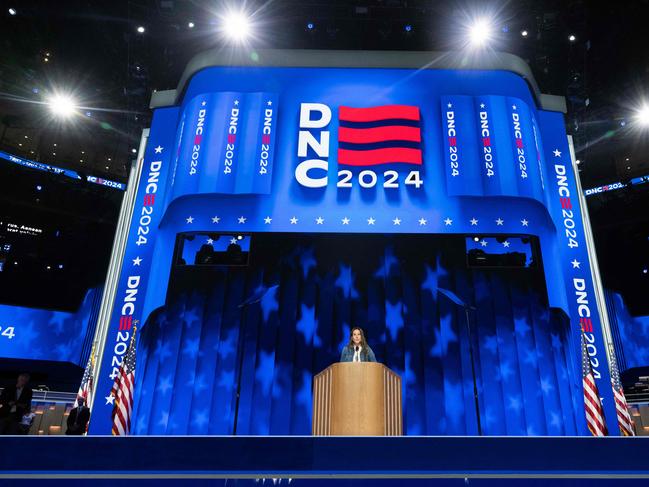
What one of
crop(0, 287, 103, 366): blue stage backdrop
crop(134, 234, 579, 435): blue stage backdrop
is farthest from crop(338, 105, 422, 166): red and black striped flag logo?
crop(0, 287, 103, 366): blue stage backdrop

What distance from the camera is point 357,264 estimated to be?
10.2 meters

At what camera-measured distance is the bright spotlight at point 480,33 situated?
1145 centimetres

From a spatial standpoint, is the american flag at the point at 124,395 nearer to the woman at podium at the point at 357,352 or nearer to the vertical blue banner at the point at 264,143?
the woman at podium at the point at 357,352

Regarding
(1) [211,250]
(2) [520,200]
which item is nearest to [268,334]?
(1) [211,250]

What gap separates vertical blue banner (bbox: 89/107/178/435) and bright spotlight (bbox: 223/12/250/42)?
7.37ft

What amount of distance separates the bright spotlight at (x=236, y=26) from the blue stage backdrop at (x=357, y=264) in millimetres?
1690

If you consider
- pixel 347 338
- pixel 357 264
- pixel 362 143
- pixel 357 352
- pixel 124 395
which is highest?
pixel 362 143

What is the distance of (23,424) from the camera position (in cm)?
757

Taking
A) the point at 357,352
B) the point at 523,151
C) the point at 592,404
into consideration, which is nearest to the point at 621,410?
the point at 592,404

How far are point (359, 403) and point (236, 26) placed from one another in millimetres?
9221

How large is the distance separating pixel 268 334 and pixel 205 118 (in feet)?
15.6
